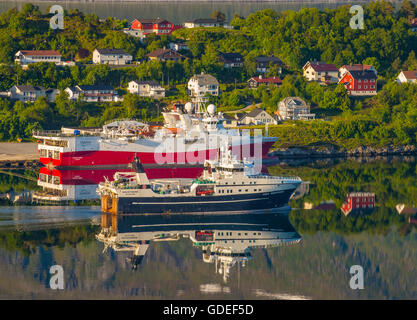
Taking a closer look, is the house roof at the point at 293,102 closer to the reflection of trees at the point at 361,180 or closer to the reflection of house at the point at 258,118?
the reflection of house at the point at 258,118

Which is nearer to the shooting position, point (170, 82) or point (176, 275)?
point (176, 275)

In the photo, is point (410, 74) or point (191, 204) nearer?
point (191, 204)

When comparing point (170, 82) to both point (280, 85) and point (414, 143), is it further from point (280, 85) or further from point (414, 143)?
point (414, 143)

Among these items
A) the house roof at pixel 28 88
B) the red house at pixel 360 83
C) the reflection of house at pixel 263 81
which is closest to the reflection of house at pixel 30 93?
the house roof at pixel 28 88

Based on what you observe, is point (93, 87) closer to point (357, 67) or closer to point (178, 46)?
point (178, 46)

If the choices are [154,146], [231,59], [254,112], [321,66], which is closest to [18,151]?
[154,146]

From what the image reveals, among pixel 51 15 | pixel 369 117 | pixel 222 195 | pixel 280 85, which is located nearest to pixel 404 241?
pixel 222 195
